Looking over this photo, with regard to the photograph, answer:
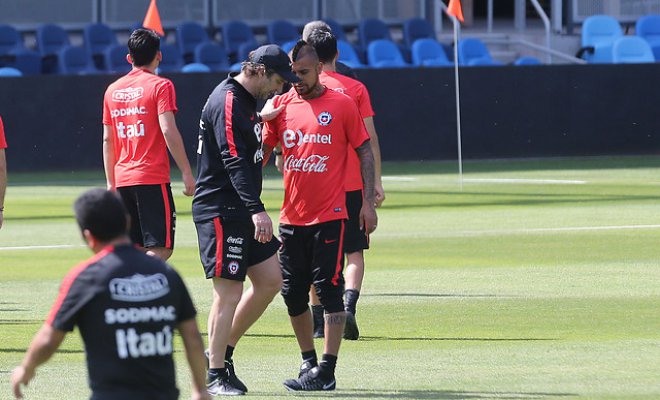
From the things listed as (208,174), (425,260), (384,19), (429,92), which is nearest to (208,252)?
(208,174)

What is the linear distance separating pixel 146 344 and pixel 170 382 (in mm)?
183

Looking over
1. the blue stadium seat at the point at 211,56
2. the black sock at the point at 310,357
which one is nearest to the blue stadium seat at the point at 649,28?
the blue stadium seat at the point at 211,56

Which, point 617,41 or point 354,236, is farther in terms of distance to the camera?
point 617,41

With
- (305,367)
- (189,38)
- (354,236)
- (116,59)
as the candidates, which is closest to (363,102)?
(354,236)

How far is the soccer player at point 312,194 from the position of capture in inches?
322

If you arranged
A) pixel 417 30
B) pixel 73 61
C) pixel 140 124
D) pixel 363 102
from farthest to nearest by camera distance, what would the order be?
1. pixel 417 30
2. pixel 73 61
3. pixel 363 102
4. pixel 140 124

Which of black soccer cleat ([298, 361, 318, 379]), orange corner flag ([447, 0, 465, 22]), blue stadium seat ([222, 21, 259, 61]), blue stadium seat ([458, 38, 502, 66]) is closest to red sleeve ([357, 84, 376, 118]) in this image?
black soccer cleat ([298, 361, 318, 379])

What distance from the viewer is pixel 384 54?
31.9 metres

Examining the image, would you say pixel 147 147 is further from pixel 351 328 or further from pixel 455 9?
pixel 455 9

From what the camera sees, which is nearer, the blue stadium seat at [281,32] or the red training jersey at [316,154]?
the red training jersey at [316,154]

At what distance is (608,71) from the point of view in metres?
29.5

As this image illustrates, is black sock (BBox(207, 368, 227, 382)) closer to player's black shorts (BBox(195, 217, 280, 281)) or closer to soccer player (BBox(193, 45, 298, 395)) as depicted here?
soccer player (BBox(193, 45, 298, 395))

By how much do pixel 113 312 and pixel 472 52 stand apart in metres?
27.9

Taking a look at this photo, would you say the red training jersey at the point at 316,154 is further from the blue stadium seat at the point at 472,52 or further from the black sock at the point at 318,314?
the blue stadium seat at the point at 472,52
